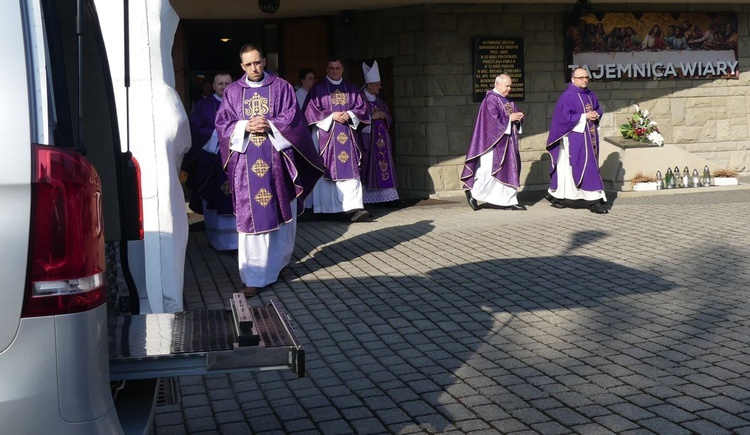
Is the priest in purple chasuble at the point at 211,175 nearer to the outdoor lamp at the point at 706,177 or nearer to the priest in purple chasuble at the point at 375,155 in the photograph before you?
the priest in purple chasuble at the point at 375,155

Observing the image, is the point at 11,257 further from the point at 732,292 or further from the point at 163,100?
the point at 732,292

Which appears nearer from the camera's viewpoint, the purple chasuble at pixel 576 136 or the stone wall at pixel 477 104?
the purple chasuble at pixel 576 136

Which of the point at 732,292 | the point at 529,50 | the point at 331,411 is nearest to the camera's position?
the point at 331,411

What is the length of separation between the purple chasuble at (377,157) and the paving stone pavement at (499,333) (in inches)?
101

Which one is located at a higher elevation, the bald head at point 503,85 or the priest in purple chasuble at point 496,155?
the bald head at point 503,85

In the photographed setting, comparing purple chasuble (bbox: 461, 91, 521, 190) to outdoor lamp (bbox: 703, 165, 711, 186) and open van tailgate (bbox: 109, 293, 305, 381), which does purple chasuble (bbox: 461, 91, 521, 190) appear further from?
open van tailgate (bbox: 109, 293, 305, 381)

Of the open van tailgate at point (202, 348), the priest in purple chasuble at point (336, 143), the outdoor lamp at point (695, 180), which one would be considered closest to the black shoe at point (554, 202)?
the outdoor lamp at point (695, 180)

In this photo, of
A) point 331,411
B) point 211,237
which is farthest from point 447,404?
point 211,237

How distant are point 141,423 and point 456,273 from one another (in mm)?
6162

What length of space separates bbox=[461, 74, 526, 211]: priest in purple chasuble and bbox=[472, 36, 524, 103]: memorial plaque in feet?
5.32

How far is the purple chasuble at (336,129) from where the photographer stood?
13.5 meters

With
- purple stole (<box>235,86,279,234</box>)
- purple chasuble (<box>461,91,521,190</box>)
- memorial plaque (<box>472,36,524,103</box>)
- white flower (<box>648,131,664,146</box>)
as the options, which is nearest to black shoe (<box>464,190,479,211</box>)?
purple chasuble (<box>461,91,521,190</box>)

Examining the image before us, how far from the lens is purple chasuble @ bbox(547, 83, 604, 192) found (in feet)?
45.9

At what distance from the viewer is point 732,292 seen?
27.0 ft
